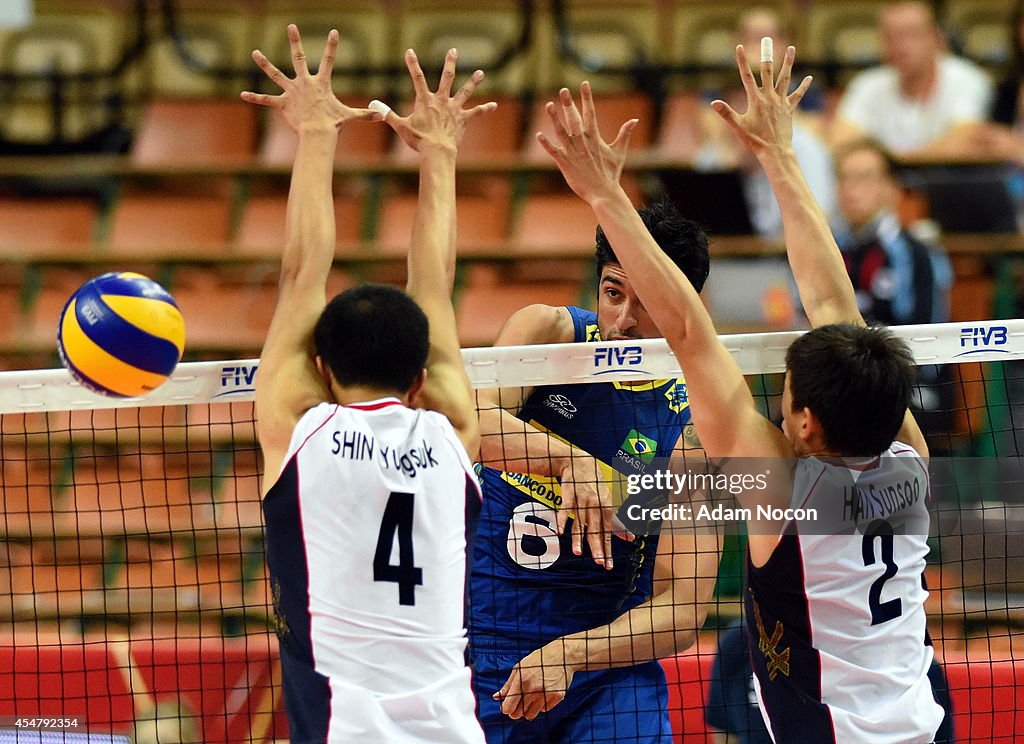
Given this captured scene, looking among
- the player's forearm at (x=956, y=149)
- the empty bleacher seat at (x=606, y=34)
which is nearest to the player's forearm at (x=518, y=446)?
the player's forearm at (x=956, y=149)

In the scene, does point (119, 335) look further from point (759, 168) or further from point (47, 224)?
point (47, 224)

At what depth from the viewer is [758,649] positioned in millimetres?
4102

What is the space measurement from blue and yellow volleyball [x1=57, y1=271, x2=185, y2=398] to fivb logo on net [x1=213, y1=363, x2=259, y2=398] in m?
0.59

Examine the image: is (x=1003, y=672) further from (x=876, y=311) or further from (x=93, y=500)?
(x=93, y=500)

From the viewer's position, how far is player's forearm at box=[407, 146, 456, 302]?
4145 millimetres

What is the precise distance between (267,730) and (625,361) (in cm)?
307

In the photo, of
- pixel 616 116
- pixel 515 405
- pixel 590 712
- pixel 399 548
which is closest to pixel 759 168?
pixel 616 116

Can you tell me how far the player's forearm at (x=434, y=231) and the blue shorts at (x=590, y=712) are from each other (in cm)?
163

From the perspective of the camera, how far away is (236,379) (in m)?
4.66

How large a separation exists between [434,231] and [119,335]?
101 cm

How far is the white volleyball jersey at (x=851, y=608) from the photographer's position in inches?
153

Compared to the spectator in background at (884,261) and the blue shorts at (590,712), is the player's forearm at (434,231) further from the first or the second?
the spectator in background at (884,261)

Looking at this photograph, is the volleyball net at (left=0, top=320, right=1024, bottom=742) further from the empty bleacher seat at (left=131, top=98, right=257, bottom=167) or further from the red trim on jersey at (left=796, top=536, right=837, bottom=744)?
the empty bleacher seat at (left=131, top=98, right=257, bottom=167)

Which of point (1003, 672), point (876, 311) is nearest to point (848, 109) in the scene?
point (876, 311)
